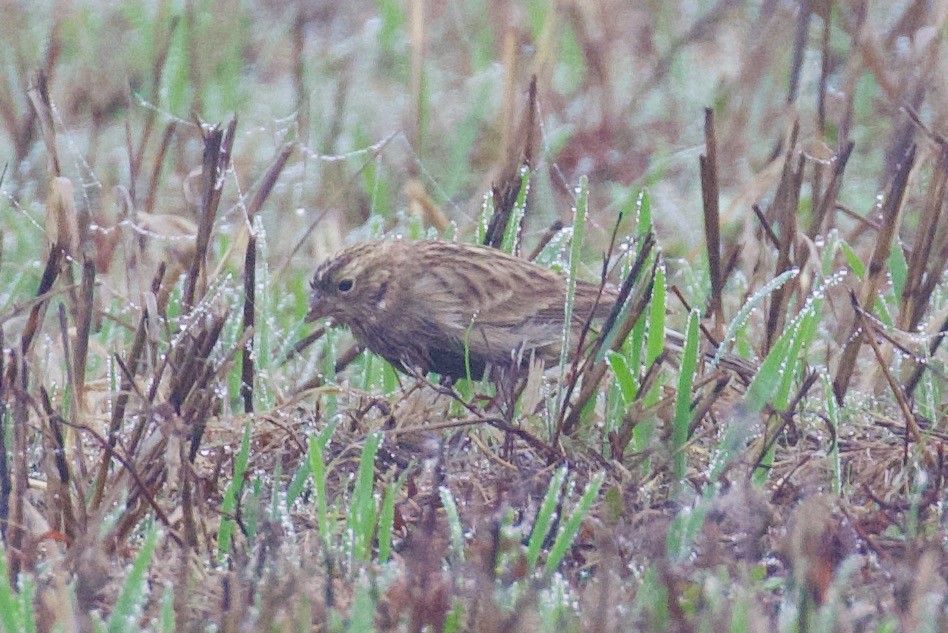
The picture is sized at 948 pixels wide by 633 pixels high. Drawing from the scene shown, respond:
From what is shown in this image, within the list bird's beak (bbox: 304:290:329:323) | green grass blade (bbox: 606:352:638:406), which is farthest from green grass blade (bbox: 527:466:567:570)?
bird's beak (bbox: 304:290:329:323)

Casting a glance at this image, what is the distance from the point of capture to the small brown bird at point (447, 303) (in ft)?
13.5

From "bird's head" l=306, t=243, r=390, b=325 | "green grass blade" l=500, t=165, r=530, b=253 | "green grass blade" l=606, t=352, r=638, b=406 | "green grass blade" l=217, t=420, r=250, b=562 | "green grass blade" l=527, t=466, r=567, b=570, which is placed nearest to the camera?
"green grass blade" l=527, t=466, r=567, b=570

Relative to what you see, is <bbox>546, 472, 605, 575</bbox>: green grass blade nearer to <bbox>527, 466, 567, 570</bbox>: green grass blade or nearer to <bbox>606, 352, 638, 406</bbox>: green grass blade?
<bbox>527, 466, 567, 570</bbox>: green grass blade

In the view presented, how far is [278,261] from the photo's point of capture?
557 cm

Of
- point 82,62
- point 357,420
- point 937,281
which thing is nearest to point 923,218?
point 937,281

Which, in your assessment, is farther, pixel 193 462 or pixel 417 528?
pixel 193 462

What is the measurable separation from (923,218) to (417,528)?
1687mm

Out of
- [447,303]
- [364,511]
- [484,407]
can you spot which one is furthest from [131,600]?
[447,303]

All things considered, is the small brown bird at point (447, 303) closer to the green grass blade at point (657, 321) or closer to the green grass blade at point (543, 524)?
the green grass blade at point (657, 321)

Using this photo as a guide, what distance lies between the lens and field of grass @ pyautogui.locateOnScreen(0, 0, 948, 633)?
253 centimetres

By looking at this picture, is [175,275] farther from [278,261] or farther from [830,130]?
[830,130]

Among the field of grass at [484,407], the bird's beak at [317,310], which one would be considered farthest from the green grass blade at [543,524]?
the bird's beak at [317,310]

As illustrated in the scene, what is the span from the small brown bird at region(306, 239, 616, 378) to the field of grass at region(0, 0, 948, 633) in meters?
0.09

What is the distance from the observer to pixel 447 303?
4211 millimetres
